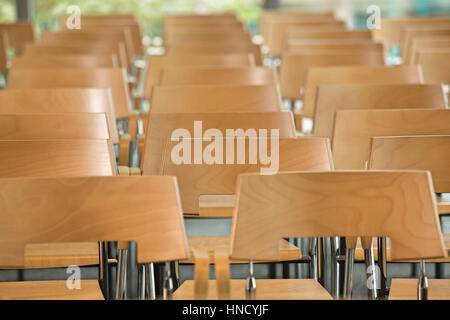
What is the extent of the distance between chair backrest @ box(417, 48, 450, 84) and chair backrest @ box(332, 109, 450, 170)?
2.32 metres

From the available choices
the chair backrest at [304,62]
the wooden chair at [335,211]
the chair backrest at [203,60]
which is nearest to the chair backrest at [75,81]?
the chair backrest at [203,60]

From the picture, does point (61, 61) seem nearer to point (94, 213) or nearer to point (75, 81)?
point (75, 81)

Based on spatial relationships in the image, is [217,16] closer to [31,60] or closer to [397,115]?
[31,60]

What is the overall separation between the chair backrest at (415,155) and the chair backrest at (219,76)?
196 cm

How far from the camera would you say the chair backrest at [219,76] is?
14.9 ft

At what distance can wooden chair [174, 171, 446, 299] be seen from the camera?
195 cm

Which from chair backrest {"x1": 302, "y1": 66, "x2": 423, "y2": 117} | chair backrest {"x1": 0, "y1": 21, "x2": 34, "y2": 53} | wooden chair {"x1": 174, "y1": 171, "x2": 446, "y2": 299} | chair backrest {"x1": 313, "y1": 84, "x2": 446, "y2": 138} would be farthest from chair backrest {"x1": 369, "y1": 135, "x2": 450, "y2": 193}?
chair backrest {"x1": 0, "y1": 21, "x2": 34, "y2": 53}

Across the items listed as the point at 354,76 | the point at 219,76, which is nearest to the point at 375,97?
the point at 354,76

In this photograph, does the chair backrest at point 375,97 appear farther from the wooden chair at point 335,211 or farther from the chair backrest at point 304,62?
the wooden chair at point 335,211

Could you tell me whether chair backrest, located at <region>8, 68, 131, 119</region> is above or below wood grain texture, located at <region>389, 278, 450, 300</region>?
above

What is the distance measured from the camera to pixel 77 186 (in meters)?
1.98

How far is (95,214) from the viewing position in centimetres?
199

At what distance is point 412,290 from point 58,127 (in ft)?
5.09

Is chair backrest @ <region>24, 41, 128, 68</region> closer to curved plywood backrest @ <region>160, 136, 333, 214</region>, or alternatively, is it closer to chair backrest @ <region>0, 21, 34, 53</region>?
chair backrest @ <region>0, 21, 34, 53</region>
